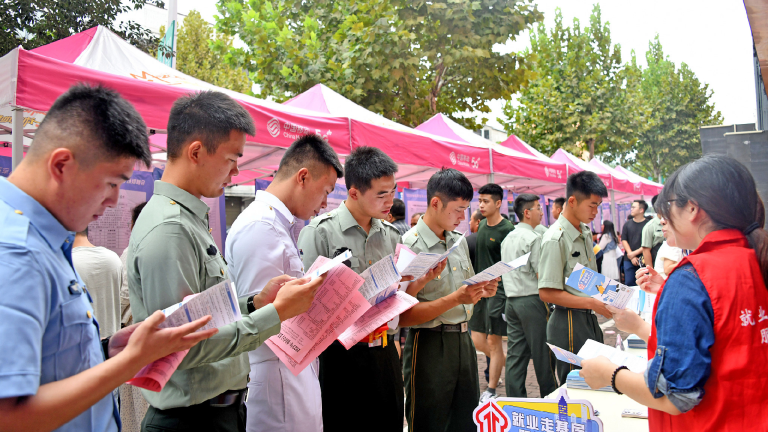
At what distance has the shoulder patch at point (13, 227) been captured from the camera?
918 millimetres

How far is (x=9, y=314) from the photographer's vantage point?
2.82 ft

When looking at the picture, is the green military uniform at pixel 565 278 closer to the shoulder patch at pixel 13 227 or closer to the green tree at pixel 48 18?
the shoulder patch at pixel 13 227

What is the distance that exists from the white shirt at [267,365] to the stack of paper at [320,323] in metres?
0.14

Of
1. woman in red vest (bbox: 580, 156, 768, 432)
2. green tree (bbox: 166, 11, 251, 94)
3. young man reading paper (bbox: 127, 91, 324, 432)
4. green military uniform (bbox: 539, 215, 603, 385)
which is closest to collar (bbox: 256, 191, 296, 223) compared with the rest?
young man reading paper (bbox: 127, 91, 324, 432)

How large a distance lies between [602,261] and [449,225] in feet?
23.0

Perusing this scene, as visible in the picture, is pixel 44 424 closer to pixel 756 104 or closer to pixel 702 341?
pixel 702 341

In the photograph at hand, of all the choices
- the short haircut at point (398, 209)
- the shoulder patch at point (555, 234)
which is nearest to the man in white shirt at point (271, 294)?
the shoulder patch at point (555, 234)

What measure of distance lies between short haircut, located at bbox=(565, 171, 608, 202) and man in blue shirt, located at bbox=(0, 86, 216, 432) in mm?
3246

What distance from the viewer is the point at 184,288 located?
1.41 metres

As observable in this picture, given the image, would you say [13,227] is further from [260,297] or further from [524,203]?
[524,203]

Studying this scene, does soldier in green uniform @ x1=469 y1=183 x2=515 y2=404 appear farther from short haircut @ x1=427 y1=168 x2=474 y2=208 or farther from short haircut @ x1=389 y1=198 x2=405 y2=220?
short haircut @ x1=427 y1=168 x2=474 y2=208

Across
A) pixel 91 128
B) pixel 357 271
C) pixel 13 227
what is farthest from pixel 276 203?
pixel 13 227

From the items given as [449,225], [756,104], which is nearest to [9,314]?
[449,225]

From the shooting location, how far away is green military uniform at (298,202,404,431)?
94.6 inches
